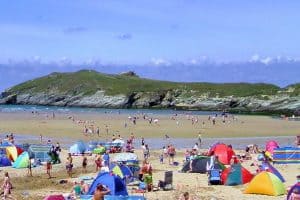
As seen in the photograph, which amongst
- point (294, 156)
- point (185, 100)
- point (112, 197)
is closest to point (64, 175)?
point (112, 197)

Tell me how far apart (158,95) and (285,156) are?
123 m

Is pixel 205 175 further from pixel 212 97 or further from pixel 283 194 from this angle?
pixel 212 97

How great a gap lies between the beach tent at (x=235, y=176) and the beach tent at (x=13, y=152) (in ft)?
43.6

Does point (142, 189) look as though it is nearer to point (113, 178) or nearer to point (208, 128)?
point (113, 178)

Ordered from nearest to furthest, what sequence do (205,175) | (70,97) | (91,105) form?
(205,175) < (91,105) < (70,97)

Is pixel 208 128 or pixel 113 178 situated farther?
pixel 208 128

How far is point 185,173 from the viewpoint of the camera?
101 feet

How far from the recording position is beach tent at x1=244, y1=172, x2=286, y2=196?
950 inches

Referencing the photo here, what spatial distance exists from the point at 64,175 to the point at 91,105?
13517cm

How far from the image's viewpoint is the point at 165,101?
512ft

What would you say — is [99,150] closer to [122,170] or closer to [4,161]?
[4,161]

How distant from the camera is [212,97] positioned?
501 ft

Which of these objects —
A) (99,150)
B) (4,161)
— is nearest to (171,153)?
(99,150)

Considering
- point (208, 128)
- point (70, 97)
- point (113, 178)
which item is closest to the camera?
point (113, 178)
